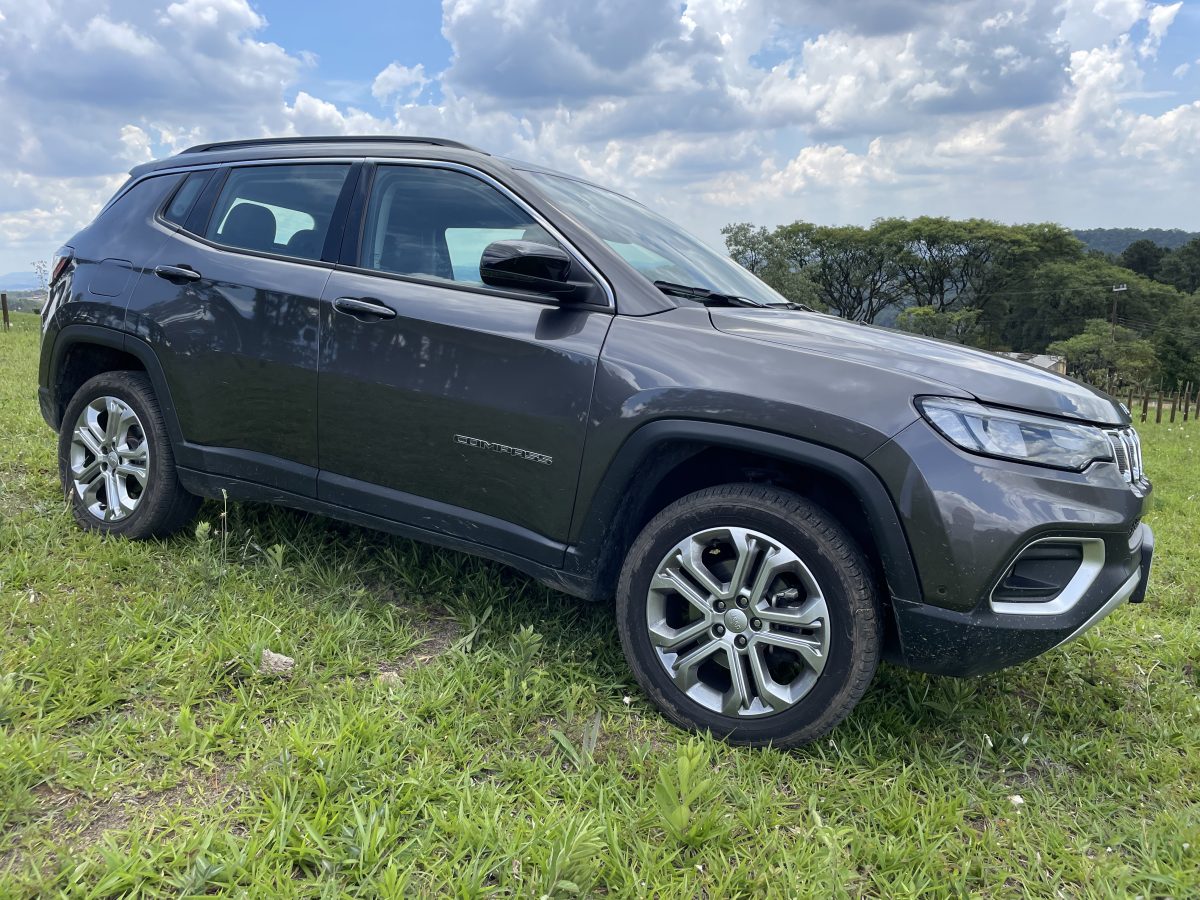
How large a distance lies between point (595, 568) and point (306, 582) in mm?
1399

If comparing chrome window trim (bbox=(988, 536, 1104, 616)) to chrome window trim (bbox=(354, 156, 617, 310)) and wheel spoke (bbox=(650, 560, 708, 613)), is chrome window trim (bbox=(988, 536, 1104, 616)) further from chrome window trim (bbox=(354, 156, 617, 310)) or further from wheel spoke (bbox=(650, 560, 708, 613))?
chrome window trim (bbox=(354, 156, 617, 310))

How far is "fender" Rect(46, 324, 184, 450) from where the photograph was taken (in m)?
3.42

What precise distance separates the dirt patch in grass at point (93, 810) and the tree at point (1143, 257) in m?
85.5

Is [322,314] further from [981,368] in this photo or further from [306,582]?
[981,368]

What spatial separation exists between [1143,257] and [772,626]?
86604mm

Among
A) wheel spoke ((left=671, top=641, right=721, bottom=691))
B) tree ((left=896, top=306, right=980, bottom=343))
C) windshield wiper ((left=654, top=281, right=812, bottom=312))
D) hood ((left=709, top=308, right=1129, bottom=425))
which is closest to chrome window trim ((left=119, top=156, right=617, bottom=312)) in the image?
windshield wiper ((left=654, top=281, right=812, bottom=312))

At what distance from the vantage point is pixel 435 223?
3021 mm

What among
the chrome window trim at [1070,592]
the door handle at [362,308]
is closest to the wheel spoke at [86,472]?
the door handle at [362,308]

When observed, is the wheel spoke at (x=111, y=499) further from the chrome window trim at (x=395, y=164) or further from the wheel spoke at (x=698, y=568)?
the wheel spoke at (x=698, y=568)

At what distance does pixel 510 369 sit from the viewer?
2.65 meters

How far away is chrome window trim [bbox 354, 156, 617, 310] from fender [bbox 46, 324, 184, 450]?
3.51 feet

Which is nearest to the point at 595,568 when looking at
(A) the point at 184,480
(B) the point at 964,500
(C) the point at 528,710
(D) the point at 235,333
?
(C) the point at 528,710

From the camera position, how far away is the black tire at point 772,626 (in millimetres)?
2244

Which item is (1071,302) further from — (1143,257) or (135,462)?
(135,462)
